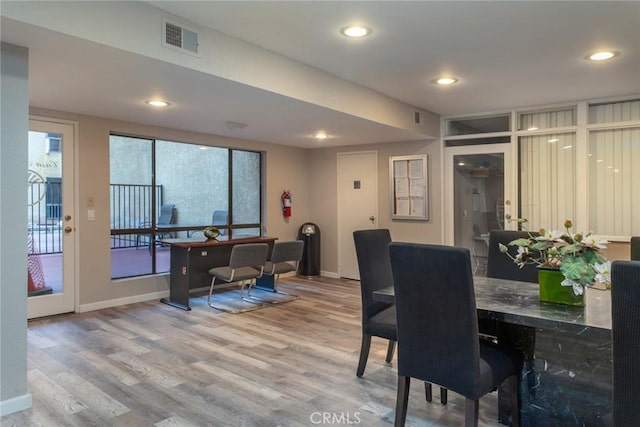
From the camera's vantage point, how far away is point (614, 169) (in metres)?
4.97

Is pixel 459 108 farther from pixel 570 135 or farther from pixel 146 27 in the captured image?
pixel 146 27

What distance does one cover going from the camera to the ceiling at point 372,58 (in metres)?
2.69

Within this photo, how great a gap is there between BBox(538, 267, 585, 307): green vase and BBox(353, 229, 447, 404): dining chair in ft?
3.08

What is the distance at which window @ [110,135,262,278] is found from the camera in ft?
17.2

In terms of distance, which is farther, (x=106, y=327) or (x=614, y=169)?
(x=614, y=169)

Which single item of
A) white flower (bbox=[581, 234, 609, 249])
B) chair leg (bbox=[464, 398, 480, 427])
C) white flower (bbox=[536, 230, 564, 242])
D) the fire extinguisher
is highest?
the fire extinguisher

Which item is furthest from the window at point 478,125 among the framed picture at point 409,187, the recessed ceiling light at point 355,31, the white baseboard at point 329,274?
the recessed ceiling light at point 355,31

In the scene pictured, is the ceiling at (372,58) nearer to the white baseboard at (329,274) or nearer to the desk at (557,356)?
the desk at (557,356)

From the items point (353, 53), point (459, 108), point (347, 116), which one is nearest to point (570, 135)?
point (459, 108)

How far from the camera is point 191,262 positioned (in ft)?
17.7

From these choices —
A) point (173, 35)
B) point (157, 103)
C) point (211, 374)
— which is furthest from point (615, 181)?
point (157, 103)

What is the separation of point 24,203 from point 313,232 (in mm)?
4894

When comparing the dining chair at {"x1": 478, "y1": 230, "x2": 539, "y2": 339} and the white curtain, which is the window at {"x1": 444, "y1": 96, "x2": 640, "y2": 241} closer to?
the white curtain

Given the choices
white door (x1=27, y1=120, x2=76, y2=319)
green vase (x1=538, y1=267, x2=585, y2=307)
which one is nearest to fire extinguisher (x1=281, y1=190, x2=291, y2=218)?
white door (x1=27, y1=120, x2=76, y2=319)
